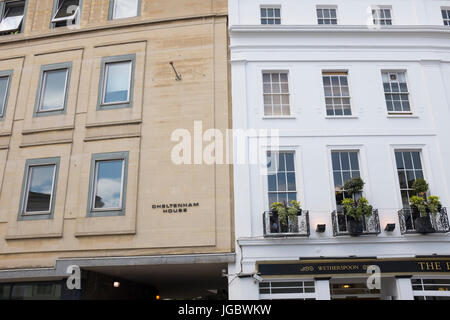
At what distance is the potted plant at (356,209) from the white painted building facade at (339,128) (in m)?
0.30

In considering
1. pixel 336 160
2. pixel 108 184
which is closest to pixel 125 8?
pixel 108 184

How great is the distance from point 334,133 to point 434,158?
3.27 m

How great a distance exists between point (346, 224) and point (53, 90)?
37.4 ft

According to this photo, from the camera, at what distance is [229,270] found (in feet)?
38.8

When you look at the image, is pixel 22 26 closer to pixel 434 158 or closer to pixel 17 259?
pixel 17 259

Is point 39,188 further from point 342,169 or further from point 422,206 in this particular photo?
point 422,206

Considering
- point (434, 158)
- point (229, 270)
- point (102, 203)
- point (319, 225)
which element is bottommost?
point (229, 270)

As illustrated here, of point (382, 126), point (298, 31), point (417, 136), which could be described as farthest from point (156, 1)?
point (417, 136)

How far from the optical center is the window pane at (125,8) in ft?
51.7

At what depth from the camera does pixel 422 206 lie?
39.0 feet

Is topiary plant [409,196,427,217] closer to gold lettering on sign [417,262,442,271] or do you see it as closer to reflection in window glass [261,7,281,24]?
gold lettering on sign [417,262,442,271]

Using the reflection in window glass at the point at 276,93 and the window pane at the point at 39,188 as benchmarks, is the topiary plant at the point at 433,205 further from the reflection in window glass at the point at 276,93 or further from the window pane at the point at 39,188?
the window pane at the point at 39,188

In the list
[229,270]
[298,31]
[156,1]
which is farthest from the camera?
[156,1]

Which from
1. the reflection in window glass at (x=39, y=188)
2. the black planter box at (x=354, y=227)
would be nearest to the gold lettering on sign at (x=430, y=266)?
the black planter box at (x=354, y=227)
